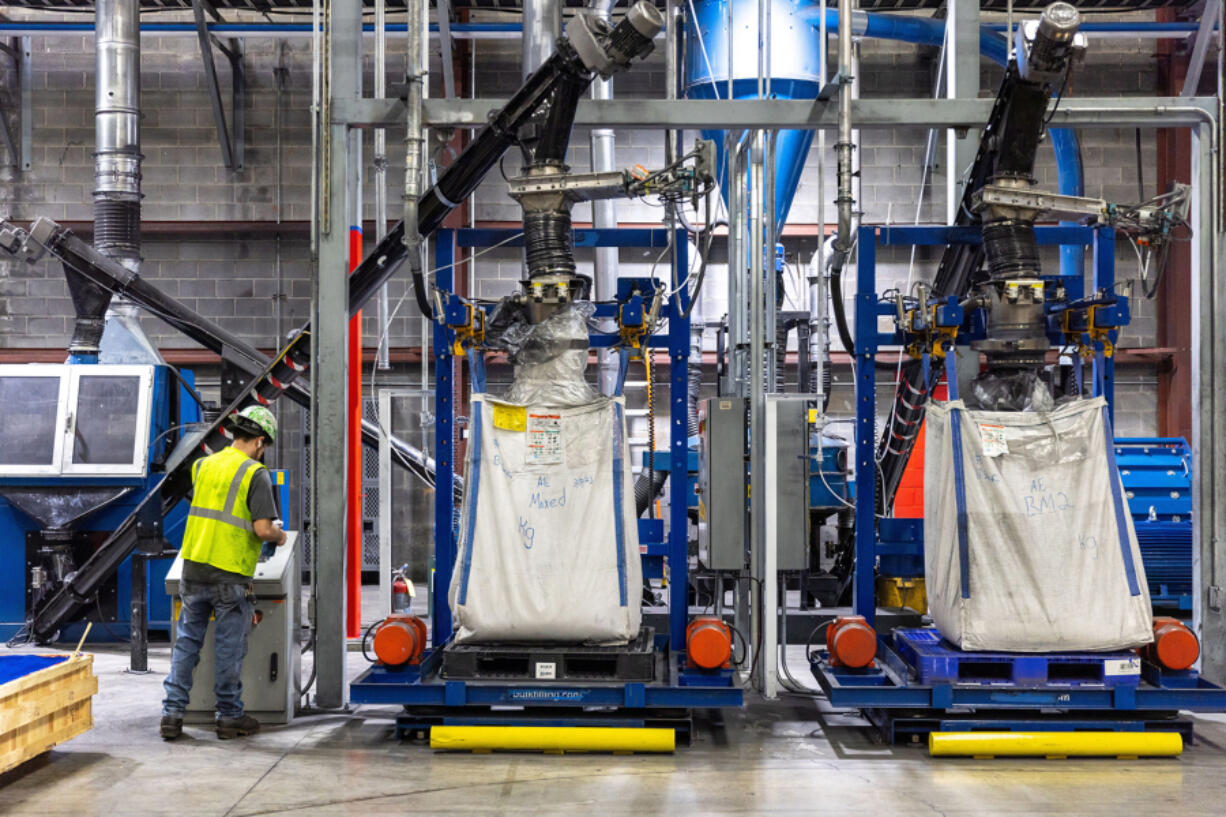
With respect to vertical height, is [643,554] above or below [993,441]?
below

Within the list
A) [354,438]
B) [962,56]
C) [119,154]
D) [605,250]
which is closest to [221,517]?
[354,438]

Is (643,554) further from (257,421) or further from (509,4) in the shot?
(509,4)

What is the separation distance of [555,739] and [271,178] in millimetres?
9504

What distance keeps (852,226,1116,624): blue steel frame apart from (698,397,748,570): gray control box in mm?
681

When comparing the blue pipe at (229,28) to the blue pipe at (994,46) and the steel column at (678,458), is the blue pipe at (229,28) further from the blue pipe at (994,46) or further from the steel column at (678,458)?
the steel column at (678,458)

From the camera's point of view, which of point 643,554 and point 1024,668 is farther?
point 643,554

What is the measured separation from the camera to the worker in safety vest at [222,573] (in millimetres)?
5406

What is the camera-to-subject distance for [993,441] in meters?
5.29

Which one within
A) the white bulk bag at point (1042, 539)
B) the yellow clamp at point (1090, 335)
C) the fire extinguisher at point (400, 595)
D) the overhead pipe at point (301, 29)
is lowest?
the fire extinguisher at point (400, 595)

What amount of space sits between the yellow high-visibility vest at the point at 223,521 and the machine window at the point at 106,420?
3.20 m

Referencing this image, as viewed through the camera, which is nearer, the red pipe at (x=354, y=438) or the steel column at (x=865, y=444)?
the steel column at (x=865, y=444)

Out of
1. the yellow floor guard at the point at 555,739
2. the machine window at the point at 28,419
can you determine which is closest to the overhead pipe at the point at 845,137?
the yellow floor guard at the point at 555,739

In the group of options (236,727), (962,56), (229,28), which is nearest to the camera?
(236,727)

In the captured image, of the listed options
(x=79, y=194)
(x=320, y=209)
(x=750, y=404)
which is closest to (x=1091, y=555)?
(x=750, y=404)
